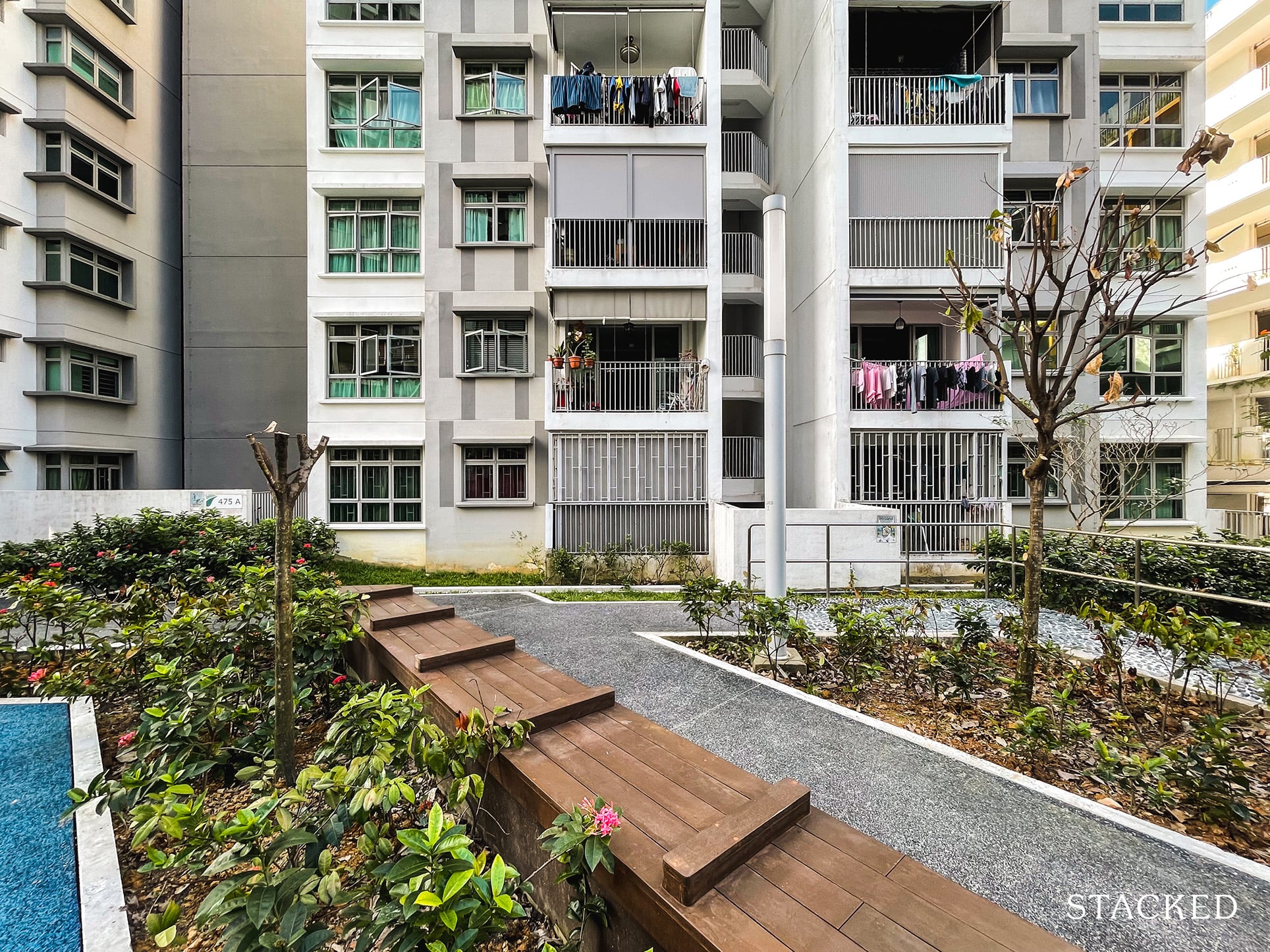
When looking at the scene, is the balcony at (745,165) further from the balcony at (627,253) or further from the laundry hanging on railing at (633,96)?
the balcony at (627,253)

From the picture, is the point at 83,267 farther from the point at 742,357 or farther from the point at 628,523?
the point at 742,357

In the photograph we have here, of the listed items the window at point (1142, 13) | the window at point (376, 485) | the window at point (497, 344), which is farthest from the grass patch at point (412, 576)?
the window at point (1142, 13)

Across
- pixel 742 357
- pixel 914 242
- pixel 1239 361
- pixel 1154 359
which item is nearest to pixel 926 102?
pixel 914 242

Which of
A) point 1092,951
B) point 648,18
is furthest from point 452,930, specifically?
point 648,18

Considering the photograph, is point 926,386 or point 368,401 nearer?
point 926,386

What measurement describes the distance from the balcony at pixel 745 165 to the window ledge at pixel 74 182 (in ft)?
48.7

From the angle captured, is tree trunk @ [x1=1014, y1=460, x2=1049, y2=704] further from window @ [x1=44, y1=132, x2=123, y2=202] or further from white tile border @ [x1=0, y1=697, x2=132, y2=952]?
window @ [x1=44, y1=132, x2=123, y2=202]

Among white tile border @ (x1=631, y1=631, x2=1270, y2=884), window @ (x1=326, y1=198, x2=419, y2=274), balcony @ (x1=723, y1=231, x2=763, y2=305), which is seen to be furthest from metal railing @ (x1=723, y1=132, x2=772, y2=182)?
white tile border @ (x1=631, y1=631, x2=1270, y2=884)

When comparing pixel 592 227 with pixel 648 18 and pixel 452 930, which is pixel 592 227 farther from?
pixel 452 930

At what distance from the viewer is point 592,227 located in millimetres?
11875

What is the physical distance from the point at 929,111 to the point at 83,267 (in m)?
19.3

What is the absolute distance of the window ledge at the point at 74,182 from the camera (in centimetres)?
1193

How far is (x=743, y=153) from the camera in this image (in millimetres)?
14922

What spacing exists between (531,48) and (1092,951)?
16.4 m
